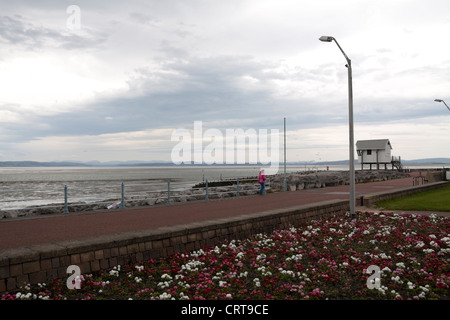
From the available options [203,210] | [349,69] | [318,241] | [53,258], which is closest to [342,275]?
[318,241]

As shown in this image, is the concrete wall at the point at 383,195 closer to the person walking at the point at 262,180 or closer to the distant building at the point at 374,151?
the person walking at the point at 262,180

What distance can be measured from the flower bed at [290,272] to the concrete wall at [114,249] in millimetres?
242

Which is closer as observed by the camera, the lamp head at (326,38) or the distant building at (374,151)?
the lamp head at (326,38)

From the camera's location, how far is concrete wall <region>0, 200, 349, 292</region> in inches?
289

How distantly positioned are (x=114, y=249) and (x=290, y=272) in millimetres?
3988

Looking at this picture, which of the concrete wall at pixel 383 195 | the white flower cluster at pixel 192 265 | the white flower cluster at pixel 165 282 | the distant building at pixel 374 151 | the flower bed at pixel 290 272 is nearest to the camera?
the flower bed at pixel 290 272

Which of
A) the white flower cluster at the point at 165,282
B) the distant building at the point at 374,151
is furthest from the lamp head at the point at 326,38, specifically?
the distant building at the point at 374,151

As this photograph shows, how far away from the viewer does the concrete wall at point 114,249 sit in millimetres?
7344

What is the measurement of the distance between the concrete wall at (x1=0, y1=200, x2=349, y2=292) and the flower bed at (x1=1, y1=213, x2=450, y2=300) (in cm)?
24

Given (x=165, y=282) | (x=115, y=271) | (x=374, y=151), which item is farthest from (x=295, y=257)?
(x=374, y=151)

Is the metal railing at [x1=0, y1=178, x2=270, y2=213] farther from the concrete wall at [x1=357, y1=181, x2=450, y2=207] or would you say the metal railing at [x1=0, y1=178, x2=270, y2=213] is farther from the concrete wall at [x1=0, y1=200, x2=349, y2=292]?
the concrete wall at [x1=357, y1=181, x2=450, y2=207]

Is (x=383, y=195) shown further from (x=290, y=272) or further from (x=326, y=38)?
(x=290, y=272)

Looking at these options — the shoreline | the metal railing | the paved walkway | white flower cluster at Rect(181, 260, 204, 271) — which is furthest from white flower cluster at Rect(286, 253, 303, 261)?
the shoreline

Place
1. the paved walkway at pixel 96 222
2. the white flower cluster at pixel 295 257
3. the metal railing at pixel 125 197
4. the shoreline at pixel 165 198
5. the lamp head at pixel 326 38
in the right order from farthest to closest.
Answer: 1. the shoreline at pixel 165 198
2. the metal railing at pixel 125 197
3. the lamp head at pixel 326 38
4. the paved walkway at pixel 96 222
5. the white flower cluster at pixel 295 257
